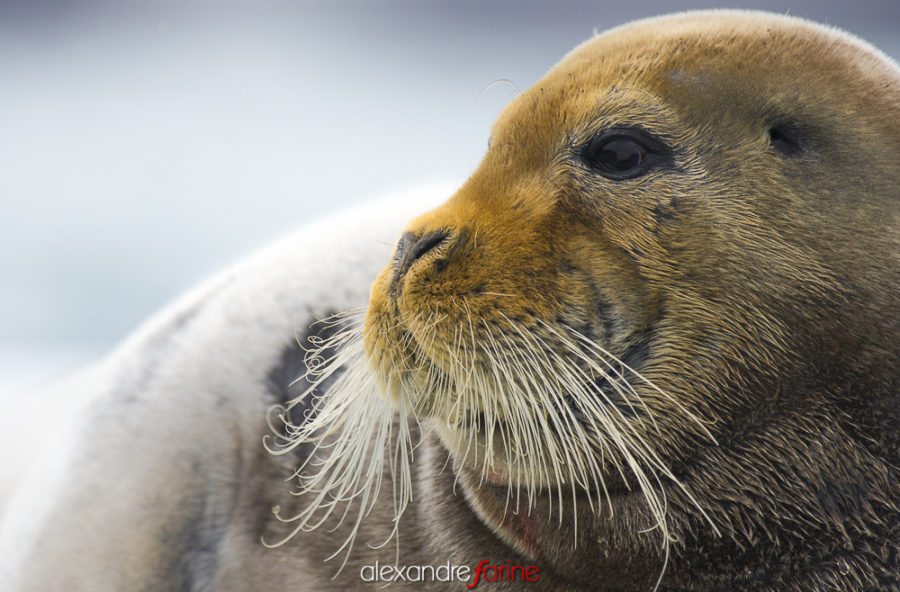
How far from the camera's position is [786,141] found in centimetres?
121

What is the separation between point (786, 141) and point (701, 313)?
27 centimetres

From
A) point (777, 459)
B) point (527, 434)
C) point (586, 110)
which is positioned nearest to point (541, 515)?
point (527, 434)

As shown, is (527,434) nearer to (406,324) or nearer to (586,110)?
(406,324)

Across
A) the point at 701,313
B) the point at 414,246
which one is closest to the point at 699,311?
the point at 701,313

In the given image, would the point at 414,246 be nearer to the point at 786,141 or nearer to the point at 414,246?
the point at 414,246

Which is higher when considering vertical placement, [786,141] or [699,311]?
[786,141]

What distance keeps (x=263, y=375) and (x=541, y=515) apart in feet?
2.51

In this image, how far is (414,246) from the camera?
125cm

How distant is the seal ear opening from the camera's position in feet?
3.94

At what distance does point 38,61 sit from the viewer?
543cm

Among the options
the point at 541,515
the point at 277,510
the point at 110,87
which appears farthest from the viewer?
the point at 110,87

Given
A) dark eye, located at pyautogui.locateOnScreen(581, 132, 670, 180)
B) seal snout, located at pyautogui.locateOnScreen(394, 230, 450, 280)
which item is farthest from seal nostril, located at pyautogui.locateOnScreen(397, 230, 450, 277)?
dark eye, located at pyautogui.locateOnScreen(581, 132, 670, 180)

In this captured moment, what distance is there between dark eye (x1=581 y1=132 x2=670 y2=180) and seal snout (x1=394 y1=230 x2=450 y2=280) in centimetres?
24

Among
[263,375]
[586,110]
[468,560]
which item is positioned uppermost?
[586,110]
